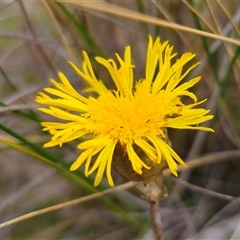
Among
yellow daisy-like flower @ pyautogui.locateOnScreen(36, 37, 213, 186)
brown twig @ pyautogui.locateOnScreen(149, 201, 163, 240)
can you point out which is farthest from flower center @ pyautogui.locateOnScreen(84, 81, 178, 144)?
brown twig @ pyautogui.locateOnScreen(149, 201, 163, 240)

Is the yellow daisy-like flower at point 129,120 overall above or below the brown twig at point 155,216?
above

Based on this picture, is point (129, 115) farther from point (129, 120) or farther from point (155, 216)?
point (155, 216)

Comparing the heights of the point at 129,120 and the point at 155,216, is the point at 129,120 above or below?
above

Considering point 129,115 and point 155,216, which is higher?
point 129,115

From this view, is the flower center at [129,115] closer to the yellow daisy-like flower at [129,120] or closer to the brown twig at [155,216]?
the yellow daisy-like flower at [129,120]

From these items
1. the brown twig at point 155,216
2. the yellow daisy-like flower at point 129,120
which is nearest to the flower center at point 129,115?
the yellow daisy-like flower at point 129,120

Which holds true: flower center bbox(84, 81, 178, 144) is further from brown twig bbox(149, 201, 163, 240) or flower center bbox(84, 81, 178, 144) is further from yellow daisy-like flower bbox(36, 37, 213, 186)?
brown twig bbox(149, 201, 163, 240)

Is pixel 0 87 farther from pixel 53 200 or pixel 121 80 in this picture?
pixel 121 80

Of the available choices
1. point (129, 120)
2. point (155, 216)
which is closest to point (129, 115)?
point (129, 120)

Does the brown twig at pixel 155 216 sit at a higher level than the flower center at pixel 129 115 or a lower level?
lower

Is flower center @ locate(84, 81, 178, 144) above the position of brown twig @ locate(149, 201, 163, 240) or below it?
above

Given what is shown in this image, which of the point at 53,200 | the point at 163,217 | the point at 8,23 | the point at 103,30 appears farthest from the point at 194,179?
the point at 8,23
